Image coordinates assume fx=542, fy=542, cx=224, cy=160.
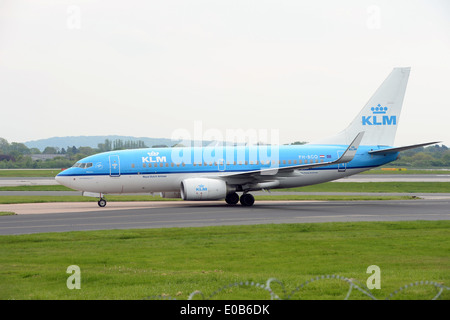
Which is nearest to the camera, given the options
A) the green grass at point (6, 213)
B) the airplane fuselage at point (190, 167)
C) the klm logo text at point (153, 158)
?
the green grass at point (6, 213)

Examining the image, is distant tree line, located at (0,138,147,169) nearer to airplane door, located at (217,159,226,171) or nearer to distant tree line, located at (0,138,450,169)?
distant tree line, located at (0,138,450,169)

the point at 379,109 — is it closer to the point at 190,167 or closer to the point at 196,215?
the point at 190,167

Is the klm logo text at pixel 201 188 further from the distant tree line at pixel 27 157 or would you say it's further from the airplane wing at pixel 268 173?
the distant tree line at pixel 27 157

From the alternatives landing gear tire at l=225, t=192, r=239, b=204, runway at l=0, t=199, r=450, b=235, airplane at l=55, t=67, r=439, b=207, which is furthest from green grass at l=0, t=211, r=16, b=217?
landing gear tire at l=225, t=192, r=239, b=204

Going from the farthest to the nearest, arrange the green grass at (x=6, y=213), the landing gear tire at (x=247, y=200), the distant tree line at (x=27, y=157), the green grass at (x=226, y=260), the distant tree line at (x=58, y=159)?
1. the distant tree line at (x=58, y=159)
2. the distant tree line at (x=27, y=157)
3. the landing gear tire at (x=247, y=200)
4. the green grass at (x=6, y=213)
5. the green grass at (x=226, y=260)

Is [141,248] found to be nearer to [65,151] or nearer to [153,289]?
[153,289]

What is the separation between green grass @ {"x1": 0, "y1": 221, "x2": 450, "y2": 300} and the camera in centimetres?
1109

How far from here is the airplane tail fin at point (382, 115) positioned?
37.8 metres

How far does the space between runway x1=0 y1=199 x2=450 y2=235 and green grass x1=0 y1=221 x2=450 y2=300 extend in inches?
98.7

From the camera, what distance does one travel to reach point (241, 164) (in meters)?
35.4

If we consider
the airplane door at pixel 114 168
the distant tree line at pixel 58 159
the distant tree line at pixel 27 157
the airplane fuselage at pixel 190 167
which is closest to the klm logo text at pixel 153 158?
the airplane fuselage at pixel 190 167

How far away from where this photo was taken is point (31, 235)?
66.6 feet
